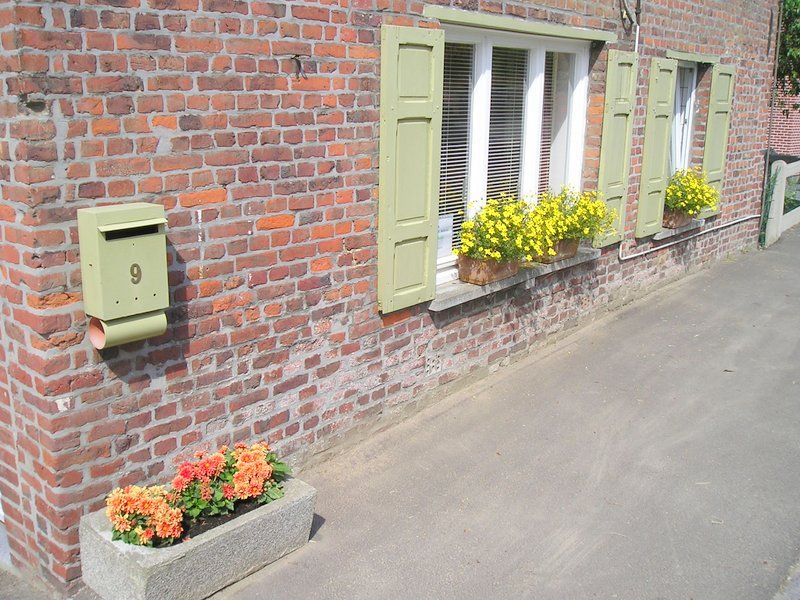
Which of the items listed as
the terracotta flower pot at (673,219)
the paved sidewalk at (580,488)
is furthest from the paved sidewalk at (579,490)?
the terracotta flower pot at (673,219)

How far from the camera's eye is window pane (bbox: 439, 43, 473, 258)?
5473 mm

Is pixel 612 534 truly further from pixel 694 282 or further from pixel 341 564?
pixel 694 282

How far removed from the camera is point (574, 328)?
720cm

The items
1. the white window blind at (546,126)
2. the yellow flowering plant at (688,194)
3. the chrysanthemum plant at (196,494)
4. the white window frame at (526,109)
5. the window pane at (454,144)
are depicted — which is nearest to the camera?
the chrysanthemum plant at (196,494)

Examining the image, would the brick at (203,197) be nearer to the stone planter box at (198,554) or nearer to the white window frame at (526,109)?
the stone planter box at (198,554)

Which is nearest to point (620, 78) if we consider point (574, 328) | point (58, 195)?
point (574, 328)

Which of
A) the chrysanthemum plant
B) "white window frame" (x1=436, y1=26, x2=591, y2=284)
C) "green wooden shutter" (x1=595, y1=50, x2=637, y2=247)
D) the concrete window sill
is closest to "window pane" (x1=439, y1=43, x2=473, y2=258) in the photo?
"white window frame" (x1=436, y1=26, x2=591, y2=284)

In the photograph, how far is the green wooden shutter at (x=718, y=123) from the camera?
8.89 m

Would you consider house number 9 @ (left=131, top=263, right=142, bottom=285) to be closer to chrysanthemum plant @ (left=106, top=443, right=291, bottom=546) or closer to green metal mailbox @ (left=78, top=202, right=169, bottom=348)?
green metal mailbox @ (left=78, top=202, right=169, bottom=348)

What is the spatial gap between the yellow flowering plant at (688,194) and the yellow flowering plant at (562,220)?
1943 millimetres

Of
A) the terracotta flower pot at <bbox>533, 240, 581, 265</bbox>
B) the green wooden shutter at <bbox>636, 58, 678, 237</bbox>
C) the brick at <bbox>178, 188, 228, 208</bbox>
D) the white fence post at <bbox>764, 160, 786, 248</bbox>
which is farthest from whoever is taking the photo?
the white fence post at <bbox>764, 160, 786, 248</bbox>

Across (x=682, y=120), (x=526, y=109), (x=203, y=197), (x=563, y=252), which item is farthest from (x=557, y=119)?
(x=203, y=197)

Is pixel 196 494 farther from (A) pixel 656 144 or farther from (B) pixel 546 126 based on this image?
(A) pixel 656 144

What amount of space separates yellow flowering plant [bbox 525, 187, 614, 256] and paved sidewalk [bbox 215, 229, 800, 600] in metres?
1.02
